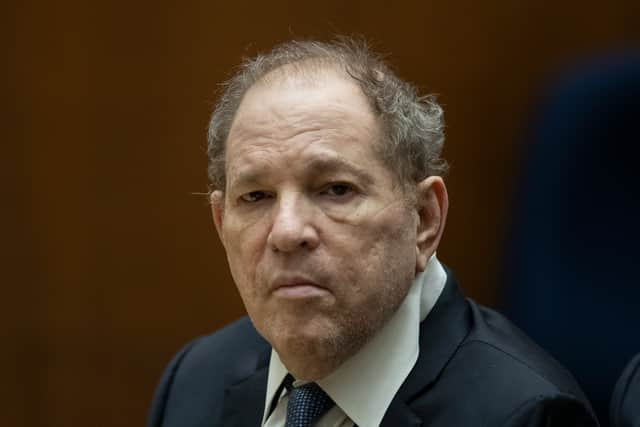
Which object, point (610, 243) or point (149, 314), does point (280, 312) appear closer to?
point (610, 243)

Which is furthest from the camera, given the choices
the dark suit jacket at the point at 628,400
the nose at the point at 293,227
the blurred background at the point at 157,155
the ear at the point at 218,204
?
the blurred background at the point at 157,155

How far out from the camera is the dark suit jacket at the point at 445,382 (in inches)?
85.8

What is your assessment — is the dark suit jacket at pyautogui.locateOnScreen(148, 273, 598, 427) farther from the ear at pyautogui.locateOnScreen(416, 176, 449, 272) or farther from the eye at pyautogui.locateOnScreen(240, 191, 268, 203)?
the eye at pyautogui.locateOnScreen(240, 191, 268, 203)

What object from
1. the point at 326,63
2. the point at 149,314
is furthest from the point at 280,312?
the point at 149,314

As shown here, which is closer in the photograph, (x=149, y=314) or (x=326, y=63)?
(x=326, y=63)

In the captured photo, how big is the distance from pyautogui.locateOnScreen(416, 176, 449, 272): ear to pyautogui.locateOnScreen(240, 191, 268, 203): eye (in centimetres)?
33

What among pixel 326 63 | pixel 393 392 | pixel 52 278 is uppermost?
pixel 326 63

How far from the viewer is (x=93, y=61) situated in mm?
4410

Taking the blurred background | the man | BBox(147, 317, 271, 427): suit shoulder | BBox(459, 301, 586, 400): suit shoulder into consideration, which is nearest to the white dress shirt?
the man

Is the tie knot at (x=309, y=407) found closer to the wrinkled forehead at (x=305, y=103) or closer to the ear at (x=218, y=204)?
the ear at (x=218, y=204)

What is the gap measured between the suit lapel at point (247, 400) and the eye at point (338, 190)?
57 cm

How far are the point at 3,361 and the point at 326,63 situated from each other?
8.88 ft

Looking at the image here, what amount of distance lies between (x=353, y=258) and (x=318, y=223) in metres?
0.10

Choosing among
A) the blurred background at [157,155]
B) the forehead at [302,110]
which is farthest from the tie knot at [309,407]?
the blurred background at [157,155]
